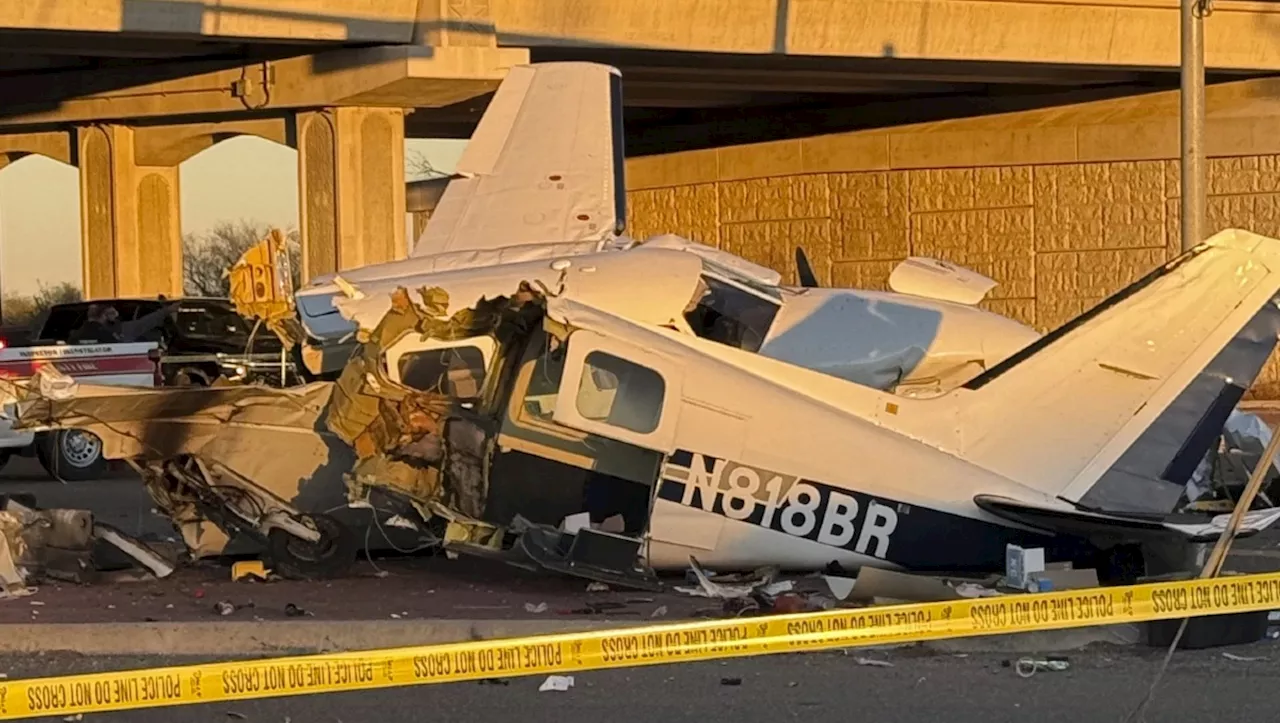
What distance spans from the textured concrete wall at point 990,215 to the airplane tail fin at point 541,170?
2056cm

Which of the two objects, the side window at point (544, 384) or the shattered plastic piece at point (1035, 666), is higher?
the side window at point (544, 384)

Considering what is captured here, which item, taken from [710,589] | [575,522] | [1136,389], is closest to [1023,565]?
[1136,389]

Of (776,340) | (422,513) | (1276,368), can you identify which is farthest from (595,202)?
(1276,368)

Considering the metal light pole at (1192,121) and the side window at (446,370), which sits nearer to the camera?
the side window at (446,370)

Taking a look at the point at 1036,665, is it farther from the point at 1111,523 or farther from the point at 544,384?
the point at 544,384

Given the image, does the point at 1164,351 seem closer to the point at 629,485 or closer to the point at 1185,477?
the point at 1185,477

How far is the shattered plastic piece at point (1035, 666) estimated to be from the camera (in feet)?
27.7

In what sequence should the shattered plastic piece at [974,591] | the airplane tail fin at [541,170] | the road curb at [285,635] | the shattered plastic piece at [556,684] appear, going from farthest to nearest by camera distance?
1. the airplane tail fin at [541,170]
2. the shattered plastic piece at [974,591]
3. the road curb at [285,635]
4. the shattered plastic piece at [556,684]

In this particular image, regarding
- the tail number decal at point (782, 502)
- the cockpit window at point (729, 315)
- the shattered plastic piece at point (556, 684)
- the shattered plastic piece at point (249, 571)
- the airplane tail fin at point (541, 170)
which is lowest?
the shattered plastic piece at point (249, 571)

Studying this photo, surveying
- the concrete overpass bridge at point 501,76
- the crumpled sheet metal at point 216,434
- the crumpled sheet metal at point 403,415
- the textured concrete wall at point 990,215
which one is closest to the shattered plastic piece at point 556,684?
the crumpled sheet metal at point 403,415

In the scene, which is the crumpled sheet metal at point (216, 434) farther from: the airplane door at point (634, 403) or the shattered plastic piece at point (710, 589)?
the shattered plastic piece at point (710, 589)

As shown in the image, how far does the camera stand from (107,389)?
37.1ft

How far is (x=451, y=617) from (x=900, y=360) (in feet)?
12.3

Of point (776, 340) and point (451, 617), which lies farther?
point (776, 340)
